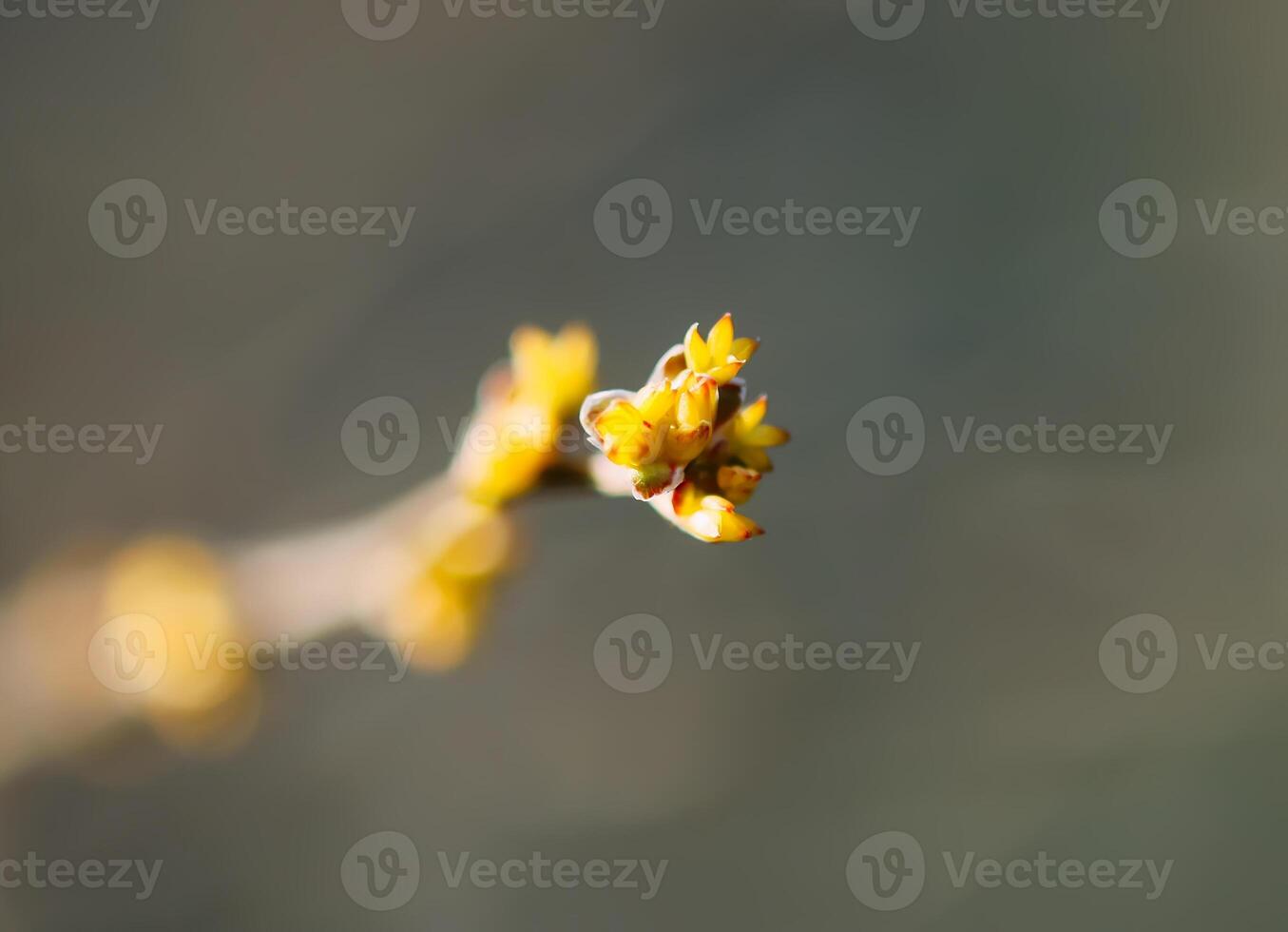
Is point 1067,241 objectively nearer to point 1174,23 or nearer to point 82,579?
point 1174,23

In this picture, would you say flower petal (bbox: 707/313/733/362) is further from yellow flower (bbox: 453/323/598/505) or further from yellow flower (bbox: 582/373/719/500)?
yellow flower (bbox: 453/323/598/505)

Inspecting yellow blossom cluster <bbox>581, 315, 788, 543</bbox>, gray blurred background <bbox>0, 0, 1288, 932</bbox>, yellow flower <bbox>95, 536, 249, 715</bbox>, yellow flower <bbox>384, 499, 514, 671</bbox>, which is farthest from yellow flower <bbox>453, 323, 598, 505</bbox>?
gray blurred background <bbox>0, 0, 1288, 932</bbox>

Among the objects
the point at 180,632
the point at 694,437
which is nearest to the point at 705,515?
the point at 694,437

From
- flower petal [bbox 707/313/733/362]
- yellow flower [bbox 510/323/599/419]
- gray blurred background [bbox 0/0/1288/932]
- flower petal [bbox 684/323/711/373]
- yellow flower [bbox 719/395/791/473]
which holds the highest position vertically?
gray blurred background [bbox 0/0/1288/932]

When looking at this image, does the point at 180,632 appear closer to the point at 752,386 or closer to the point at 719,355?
the point at 719,355

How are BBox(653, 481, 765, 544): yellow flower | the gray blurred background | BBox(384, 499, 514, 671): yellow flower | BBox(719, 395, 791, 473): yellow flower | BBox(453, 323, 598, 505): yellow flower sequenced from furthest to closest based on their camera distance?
the gray blurred background
BBox(384, 499, 514, 671): yellow flower
BBox(453, 323, 598, 505): yellow flower
BBox(719, 395, 791, 473): yellow flower
BBox(653, 481, 765, 544): yellow flower

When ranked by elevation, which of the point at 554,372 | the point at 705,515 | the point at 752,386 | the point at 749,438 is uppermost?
the point at 752,386

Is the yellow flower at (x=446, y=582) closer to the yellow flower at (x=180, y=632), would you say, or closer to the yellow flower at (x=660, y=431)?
the yellow flower at (x=180, y=632)
